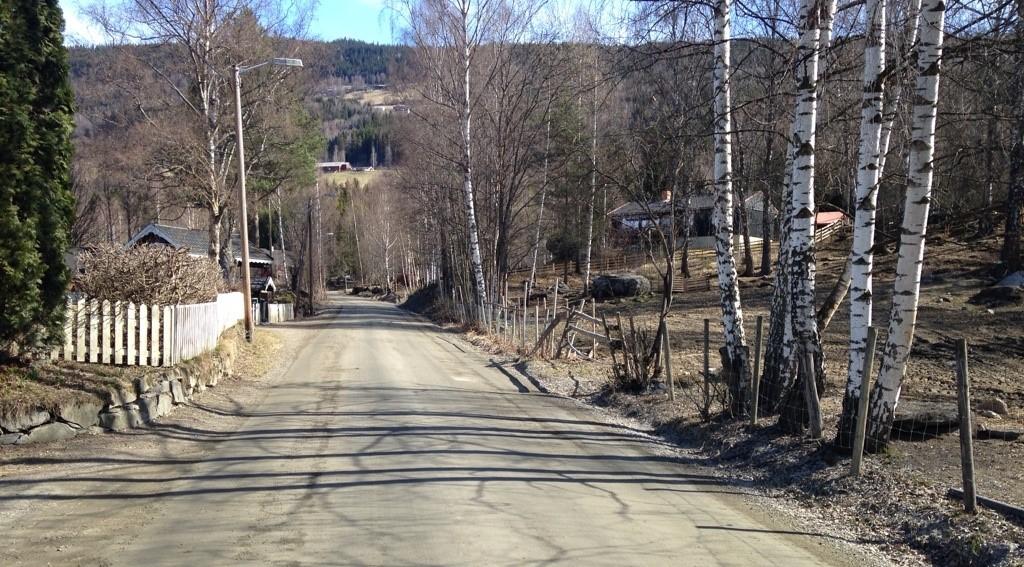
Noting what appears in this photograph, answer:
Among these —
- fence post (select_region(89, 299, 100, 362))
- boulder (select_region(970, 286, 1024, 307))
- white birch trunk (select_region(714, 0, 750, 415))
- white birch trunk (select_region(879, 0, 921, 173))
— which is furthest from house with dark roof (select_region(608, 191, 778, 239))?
fence post (select_region(89, 299, 100, 362))

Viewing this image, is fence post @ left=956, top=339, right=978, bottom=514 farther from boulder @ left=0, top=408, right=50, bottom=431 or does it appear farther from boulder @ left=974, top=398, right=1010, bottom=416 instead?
boulder @ left=0, top=408, right=50, bottom=431

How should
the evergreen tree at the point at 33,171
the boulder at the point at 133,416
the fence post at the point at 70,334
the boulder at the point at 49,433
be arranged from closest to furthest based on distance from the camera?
1. the boulder at the point at 49,433
2. the evergreen tree at the point at 33,171
3. the boulder at the point at 133,416
4. the fence post at the point at 70,334

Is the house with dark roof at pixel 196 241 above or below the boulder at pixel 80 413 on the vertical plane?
above

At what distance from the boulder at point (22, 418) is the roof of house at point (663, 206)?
9587 mm

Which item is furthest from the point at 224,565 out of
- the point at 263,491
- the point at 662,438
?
the point at 662,438

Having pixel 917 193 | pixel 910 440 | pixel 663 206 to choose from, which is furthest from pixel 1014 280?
pixel 917 193

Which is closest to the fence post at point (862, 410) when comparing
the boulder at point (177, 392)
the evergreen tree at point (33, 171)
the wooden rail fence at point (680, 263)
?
the evergreen tree at point (33, 171)

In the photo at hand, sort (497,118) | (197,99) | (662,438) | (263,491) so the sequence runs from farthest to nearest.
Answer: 1. (497,118)
2. (197,99)
3. (662,438)
4. (263,491)

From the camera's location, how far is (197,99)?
2897 centimetres

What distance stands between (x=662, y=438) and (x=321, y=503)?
18.5 feet

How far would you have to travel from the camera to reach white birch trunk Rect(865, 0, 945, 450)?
7.38 metres

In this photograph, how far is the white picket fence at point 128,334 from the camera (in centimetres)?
1160

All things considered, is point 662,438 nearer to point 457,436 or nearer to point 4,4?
point 457,436

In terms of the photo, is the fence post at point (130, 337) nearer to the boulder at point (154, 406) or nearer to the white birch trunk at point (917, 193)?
the boulder at point (154, 406)
